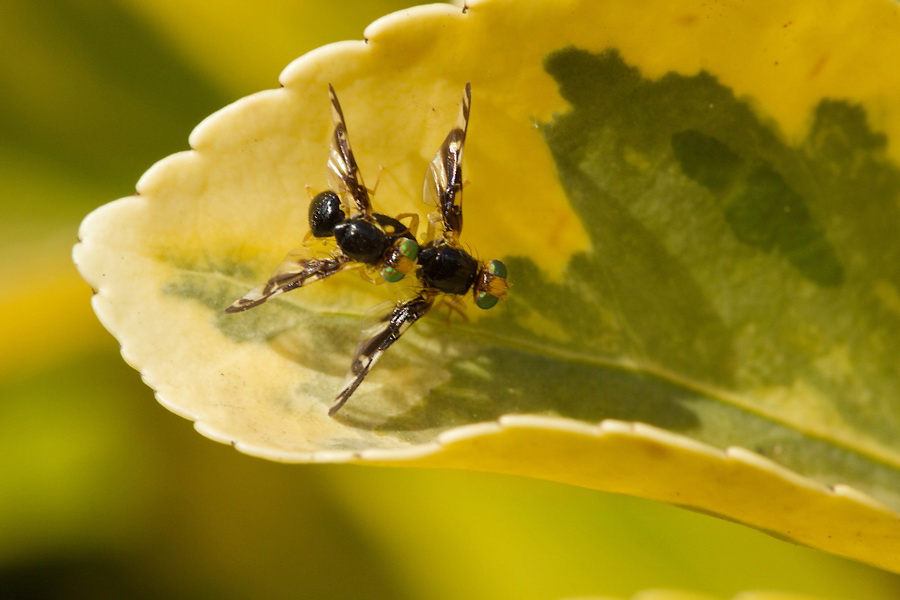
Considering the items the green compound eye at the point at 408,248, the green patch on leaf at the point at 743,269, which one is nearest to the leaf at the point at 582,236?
the green patch on leaf at the point at 743,269

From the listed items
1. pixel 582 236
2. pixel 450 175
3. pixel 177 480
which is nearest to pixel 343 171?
pixel 450 175

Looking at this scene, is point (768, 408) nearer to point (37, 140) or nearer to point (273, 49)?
point (273, 49)

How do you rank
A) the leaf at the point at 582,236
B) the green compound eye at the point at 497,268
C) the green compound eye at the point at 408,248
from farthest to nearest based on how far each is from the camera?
the green compound eye at the point at 408,248
the green compound eye at the point at 497,268
the leaf at the point at 582,236

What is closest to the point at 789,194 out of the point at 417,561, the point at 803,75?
the point at 803,75

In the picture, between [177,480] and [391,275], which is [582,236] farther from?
[177,480]

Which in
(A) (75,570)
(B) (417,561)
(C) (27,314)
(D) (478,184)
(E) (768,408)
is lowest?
(A) (75,570)

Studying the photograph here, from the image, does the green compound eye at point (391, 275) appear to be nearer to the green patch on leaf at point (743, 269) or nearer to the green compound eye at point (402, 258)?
the green compound eye at point (402, 258)
